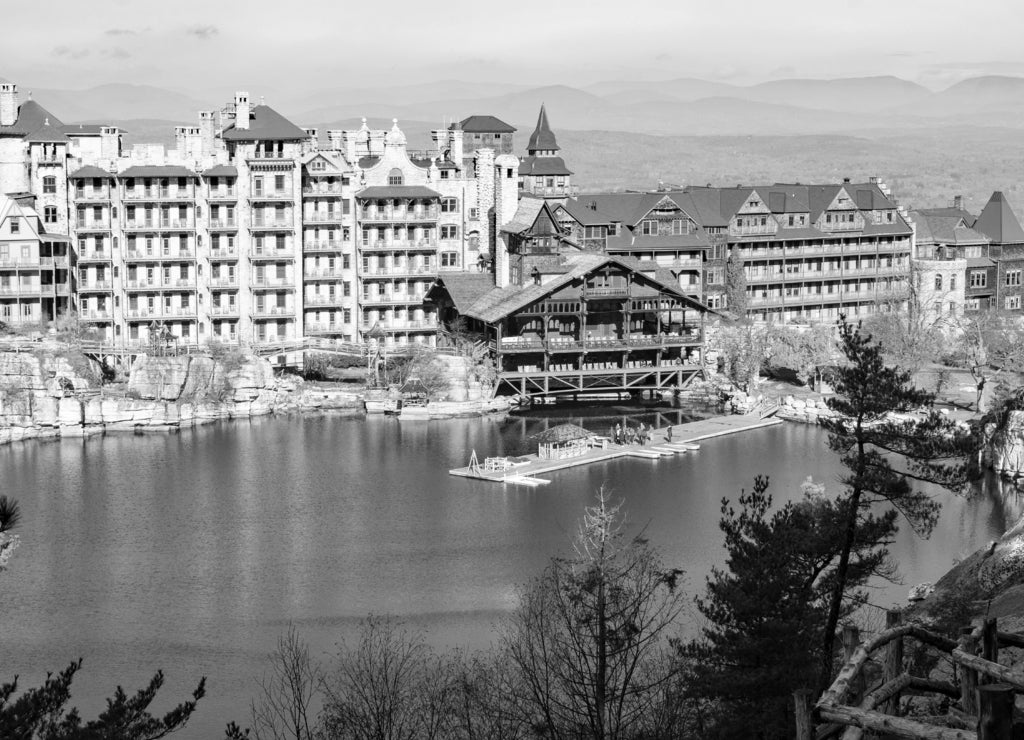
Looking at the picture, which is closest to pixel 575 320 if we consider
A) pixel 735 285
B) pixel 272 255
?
pixel 735 285

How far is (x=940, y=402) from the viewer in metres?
76.9

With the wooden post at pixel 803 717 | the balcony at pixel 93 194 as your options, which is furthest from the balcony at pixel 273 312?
the wooden post at pixel 803 717

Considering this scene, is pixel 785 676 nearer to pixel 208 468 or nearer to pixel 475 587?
pixel 475 587

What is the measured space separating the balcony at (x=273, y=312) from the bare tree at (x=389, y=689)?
140 feet

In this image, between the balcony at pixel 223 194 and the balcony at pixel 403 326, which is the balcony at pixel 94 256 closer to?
the balcony at pixel 223 194

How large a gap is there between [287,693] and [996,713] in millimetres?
23822

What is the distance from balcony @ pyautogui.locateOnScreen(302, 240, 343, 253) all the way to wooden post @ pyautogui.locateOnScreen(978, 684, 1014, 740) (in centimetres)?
7090

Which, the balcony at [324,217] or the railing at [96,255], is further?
the balcony at [324,217]

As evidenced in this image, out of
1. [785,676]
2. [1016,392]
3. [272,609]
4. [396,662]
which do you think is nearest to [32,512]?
[272,609]

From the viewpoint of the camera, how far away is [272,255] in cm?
8538

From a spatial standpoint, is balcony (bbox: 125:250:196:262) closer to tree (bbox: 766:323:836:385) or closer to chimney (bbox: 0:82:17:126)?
chimney (bbox: 0:82:17:126)

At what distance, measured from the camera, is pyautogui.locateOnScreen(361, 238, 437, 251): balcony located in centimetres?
8725

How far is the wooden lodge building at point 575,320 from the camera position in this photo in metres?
80.6

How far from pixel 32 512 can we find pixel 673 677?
29461 millimetres
